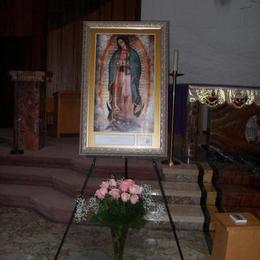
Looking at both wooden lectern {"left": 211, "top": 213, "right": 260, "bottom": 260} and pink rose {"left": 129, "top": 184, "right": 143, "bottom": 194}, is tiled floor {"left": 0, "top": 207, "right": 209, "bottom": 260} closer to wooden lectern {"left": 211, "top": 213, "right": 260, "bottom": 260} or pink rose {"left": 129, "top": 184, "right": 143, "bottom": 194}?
wooden lectern {"left": 211, "top": 213, "right": 260, "bottom": 260}

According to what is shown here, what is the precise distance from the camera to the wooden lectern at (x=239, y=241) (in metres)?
2.47

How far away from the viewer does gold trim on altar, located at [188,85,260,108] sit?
4.51 meters

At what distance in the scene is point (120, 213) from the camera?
251 centimetres

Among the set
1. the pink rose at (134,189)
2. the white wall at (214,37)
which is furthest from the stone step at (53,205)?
the white wall at (214,37)

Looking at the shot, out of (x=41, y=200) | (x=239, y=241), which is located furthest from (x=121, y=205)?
(x=41, y=200)

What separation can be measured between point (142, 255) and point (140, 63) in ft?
4.95

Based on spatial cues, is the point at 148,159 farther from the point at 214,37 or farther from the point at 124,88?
the point at 214,37

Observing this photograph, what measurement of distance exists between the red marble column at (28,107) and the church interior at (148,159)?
1 cm

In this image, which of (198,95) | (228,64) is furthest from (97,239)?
(228,64)

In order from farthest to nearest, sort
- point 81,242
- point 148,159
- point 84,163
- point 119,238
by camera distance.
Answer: point 148,159, point 84,163, point 81,242, point 119,238

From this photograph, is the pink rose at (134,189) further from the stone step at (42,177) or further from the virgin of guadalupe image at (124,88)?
the stone step at (42,177)

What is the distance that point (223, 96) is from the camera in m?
4.55

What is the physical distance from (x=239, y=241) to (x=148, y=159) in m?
2.24

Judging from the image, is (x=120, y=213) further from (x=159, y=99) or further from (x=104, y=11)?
(x=104, y=11)
